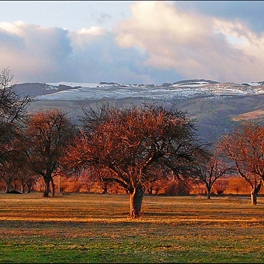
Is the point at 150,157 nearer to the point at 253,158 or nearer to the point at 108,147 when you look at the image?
the point at 108,147

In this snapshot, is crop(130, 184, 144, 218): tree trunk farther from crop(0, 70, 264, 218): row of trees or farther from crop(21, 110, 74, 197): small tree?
crop(21, 110, 74, 197): small tree

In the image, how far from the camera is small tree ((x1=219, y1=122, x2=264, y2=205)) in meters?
65.5

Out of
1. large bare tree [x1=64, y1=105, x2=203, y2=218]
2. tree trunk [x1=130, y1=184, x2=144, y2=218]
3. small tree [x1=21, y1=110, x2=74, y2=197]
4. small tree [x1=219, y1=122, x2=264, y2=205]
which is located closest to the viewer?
large bare tree [x1=64, y1=105, x2=203, y2=218]

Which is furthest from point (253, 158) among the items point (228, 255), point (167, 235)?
point (228, 255)

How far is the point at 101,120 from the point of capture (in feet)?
129

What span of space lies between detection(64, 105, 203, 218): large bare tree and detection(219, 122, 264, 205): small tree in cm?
3037

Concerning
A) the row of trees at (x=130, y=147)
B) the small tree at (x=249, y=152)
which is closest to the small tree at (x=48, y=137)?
the small tree at (x=249, y=152)

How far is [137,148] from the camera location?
116 feet

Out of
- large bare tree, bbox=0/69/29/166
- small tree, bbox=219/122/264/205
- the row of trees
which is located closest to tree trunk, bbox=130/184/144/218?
the row of trees

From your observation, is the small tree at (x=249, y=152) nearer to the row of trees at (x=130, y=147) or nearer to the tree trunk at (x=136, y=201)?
the row of trees at (x=130, y=147)

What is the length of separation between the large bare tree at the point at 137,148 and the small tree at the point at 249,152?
30369mm

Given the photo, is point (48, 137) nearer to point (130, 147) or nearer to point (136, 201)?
point (136, 201)

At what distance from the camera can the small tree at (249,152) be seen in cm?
6550

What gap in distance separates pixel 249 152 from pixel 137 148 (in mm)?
36083
